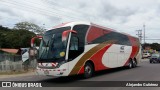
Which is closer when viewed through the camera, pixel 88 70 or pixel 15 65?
pixel 88 70

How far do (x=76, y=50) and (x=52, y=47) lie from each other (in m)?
1.41

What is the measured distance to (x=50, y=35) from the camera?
1501 cm

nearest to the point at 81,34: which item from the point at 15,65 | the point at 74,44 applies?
the point at 74,44

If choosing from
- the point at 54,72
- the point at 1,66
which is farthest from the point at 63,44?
the point at 1,66

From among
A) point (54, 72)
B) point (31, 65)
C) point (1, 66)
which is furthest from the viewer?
point (31, 65)

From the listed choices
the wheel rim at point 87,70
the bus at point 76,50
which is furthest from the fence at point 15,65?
the wheel rim at point 87,70

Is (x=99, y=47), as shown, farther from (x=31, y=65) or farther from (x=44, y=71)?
(x=31, y=65)

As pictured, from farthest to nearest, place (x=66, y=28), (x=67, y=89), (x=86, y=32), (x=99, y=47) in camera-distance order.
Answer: (x=99, y=47)
(x=86, y=32)
(x=66, y=28)
(x=67, y=89)

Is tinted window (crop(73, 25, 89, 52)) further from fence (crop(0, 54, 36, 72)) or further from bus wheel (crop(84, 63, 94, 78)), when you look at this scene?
fence (crop(0, 54, 36, 72))

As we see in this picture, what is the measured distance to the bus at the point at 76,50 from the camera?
45.4 feet

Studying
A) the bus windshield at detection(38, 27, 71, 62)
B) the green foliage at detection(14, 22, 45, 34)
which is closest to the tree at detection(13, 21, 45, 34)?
the green foliage at detection(14, 22, 45, 34)

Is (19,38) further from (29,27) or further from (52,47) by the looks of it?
(52,47)

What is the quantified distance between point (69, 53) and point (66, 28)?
1.57 m

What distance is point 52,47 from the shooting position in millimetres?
14250
